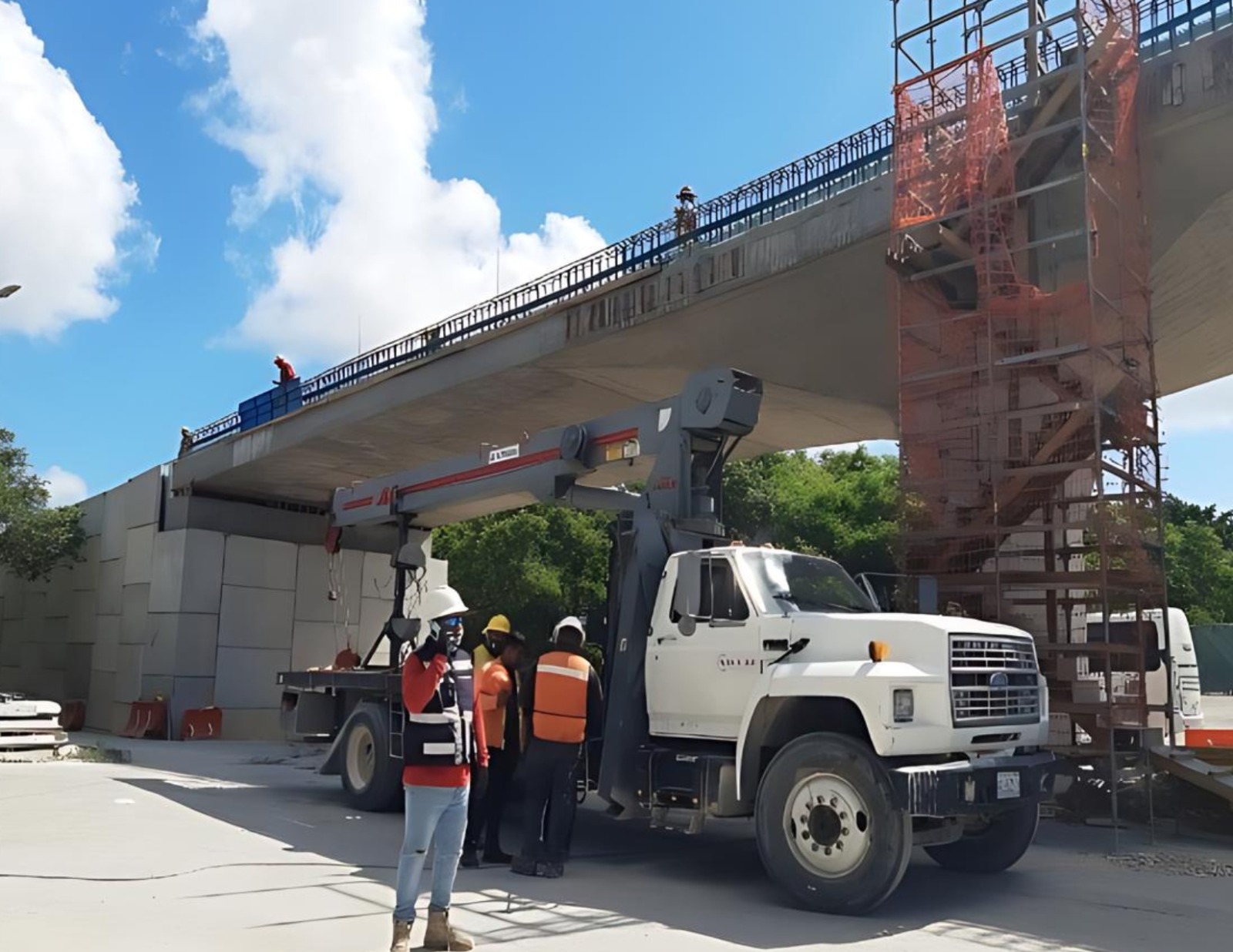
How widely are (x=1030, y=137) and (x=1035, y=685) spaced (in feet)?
24.0

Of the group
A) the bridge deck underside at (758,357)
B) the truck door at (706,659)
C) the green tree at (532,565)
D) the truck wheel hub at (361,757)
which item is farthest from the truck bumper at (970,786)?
the green tree at (532,565)

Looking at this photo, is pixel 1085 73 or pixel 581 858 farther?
pixel 1085 73

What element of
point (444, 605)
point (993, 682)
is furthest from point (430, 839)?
point (993, 682)

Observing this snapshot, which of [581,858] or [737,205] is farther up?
[737,205]

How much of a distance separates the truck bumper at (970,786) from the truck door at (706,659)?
4.76 ft

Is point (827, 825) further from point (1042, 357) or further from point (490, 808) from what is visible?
point (1042, 357)

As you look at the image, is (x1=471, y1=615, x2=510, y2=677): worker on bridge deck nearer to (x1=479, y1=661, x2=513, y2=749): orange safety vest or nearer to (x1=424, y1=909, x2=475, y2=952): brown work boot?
(x1=479, y1=661, x2=513, y2=749): orange safety vest

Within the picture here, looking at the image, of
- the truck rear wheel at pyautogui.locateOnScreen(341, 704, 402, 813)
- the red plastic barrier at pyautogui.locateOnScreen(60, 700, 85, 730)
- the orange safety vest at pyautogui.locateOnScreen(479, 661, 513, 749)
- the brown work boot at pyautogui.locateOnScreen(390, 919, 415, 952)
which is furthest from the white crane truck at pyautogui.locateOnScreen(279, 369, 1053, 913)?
the red plastic barrier at pyautogui.locateOnScreen(60, 700, 85, 730)

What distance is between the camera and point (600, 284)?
60.6 ft

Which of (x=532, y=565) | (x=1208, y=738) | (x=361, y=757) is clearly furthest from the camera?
(x=532, y=565)

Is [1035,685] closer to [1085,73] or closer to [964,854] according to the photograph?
[964,854]

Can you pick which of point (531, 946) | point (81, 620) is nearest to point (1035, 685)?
point (531, 946)

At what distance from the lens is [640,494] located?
1051 cm

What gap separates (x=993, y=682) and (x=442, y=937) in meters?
4.19
